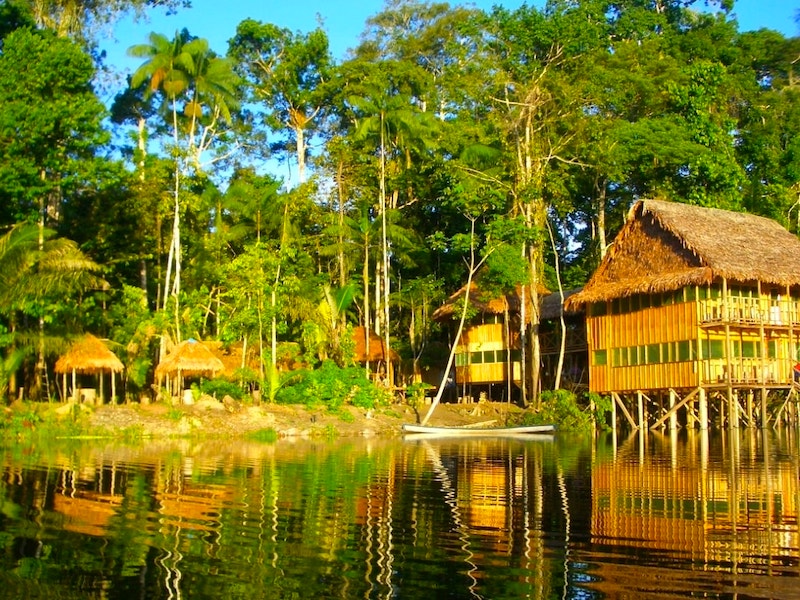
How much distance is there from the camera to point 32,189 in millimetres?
26297

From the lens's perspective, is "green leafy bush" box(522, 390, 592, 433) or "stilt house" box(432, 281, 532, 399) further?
"stilt house" box(432, 281, 532, 399)

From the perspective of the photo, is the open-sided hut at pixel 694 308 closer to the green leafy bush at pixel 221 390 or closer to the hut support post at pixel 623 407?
the hut support post at pixel 623 407

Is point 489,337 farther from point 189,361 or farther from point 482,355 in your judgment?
point 189,361

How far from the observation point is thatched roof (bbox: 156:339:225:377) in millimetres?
27859

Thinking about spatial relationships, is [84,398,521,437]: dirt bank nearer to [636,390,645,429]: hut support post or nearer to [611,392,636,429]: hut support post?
[611,392,636,429]: hut support post

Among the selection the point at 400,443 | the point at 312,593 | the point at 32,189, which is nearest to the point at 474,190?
the point at 400,443

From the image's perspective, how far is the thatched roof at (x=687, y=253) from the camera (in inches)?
1069

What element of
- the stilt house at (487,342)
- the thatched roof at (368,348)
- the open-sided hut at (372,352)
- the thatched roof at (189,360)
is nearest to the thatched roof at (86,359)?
the thatched roof at (189,360)

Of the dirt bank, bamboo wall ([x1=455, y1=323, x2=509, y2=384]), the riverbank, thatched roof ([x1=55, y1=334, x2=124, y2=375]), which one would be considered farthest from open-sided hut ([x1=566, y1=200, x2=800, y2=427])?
thatched roof ([x1=55, y1=334, x2=124, y2=375])

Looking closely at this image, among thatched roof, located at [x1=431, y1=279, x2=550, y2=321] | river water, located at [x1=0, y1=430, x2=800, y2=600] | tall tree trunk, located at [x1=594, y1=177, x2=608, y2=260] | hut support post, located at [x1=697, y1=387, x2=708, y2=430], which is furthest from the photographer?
tall tree trunk, located at [x1=594, y1=177, x2=608, y2=260]

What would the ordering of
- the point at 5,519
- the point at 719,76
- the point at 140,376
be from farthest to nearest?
the point at 719,76, the point at 140,376, the point at 5,519

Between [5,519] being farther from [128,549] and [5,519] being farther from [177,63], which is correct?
[177,63]

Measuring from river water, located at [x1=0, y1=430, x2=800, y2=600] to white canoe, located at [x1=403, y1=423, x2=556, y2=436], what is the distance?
8820mm

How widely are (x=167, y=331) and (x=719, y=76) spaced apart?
2552cm
